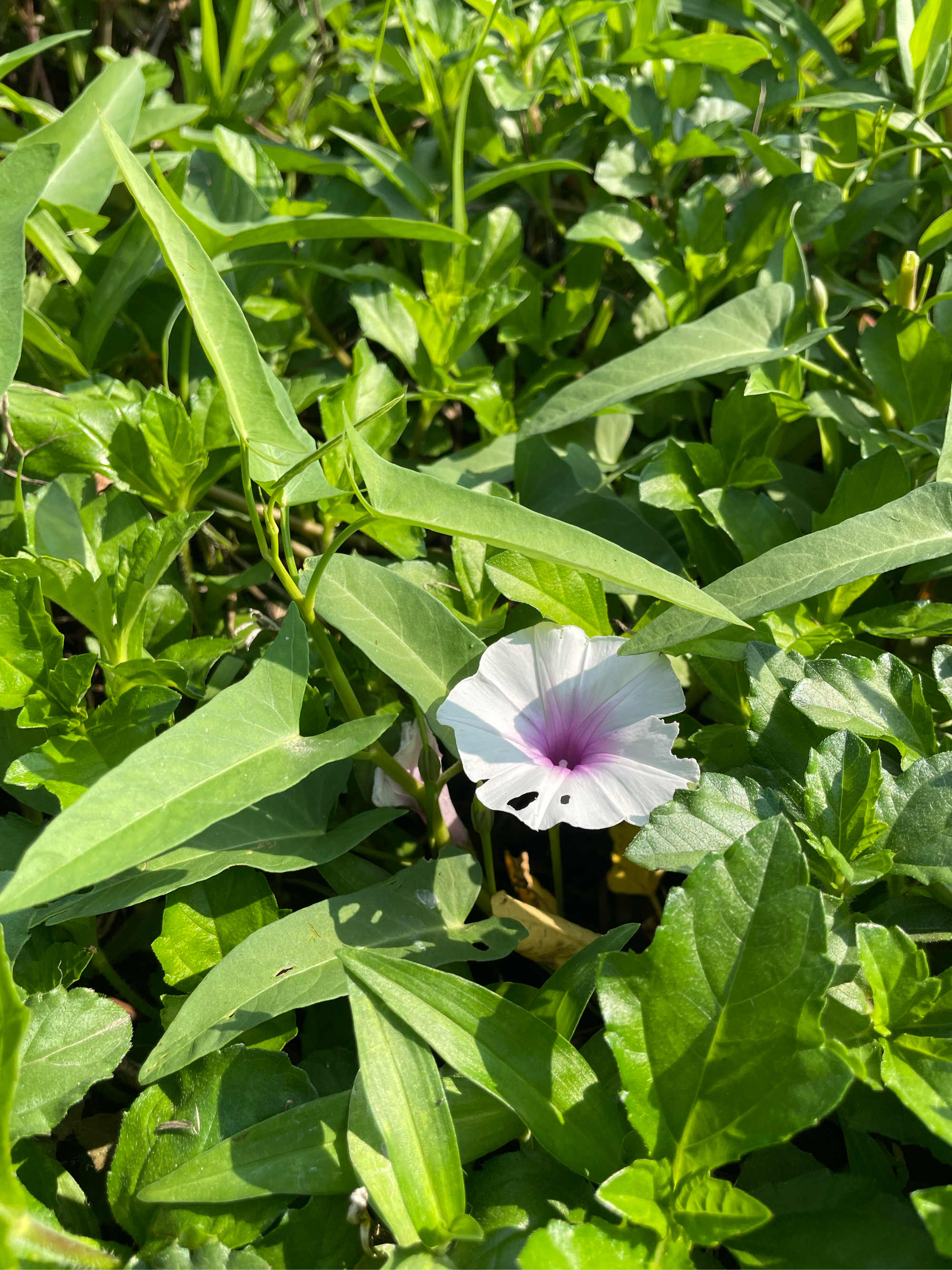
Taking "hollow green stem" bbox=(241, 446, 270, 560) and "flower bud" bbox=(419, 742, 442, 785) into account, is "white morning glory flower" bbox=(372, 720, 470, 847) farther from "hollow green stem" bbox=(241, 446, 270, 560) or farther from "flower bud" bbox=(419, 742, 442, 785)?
"hollow green stem" bbox=(241, 446, 270, 560)

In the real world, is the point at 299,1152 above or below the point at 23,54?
below

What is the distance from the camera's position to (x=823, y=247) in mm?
1655

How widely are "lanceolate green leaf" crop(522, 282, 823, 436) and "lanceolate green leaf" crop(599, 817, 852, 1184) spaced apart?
67 cm

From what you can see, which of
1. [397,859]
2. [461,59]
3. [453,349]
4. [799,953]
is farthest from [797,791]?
[461,59]

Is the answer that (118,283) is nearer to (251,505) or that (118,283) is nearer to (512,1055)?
(251,505)

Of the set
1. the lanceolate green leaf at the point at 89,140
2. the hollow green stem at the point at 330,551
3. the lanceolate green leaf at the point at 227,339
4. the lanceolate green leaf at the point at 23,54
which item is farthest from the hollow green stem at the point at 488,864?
the lanceolate green leaf at the point at 23,54

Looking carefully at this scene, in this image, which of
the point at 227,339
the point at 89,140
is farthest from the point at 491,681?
the point at 89,140

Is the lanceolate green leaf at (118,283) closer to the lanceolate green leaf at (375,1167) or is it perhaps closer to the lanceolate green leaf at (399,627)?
the lanceolate green leaf at (399,627)

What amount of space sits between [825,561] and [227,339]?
0.65m

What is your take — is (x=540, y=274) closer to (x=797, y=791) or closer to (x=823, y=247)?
(x=823, y=247)

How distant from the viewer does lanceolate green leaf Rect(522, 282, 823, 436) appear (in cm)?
132

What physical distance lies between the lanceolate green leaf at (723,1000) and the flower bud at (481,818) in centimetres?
29

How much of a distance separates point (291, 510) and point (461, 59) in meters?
0.93

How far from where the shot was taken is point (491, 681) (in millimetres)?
1044
